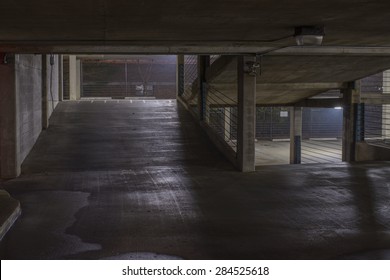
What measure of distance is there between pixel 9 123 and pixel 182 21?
5282mm

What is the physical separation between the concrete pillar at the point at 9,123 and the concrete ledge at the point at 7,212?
252 centimetres

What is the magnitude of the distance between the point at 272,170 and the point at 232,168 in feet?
3.02


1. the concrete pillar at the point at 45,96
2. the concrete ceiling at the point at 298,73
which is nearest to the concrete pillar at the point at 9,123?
the concrete pillar at the point at 45,96

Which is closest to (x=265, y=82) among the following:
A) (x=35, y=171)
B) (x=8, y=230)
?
(x=35, y=171)

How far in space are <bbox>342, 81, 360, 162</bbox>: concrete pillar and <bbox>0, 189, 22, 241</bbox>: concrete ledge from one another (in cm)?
971

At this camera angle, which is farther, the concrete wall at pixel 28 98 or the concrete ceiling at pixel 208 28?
the concrete wall at pixel 28 98

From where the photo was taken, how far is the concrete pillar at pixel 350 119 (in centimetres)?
1409

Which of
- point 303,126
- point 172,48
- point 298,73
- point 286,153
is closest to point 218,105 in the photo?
point 298,73

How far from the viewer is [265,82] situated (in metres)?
14.6

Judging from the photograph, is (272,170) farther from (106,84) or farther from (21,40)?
(106,84)

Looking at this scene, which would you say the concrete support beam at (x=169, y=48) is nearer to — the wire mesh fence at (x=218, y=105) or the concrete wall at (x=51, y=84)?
the wire mesh fence at (x=218, y=105)

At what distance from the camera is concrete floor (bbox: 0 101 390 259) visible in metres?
5.70

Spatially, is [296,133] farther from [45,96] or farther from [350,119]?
[45,96]

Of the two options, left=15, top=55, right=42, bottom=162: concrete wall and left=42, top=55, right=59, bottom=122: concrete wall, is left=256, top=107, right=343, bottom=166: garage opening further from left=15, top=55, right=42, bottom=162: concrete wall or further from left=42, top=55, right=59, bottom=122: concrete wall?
left=15, top=55, right=42, bottom=162: concrete wall
